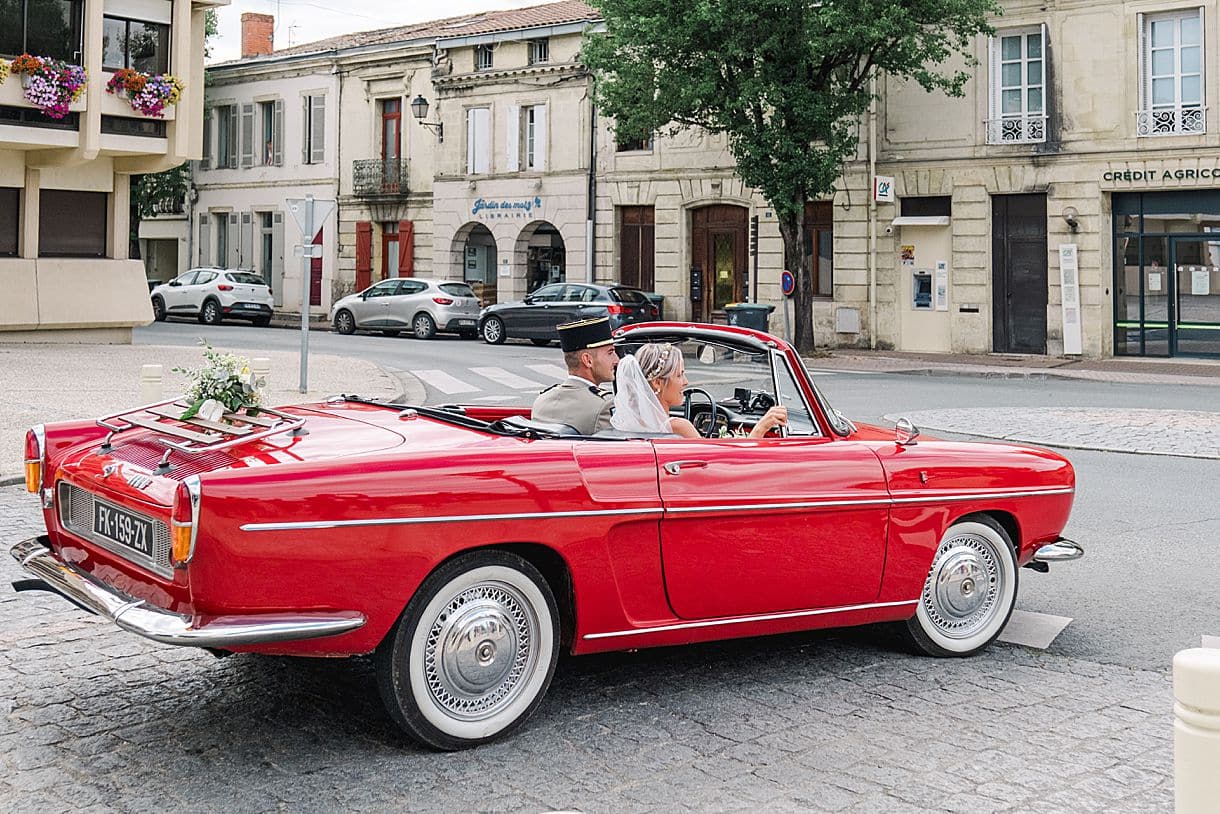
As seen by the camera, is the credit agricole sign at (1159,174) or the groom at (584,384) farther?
the credit agricole sign at (1159,174)

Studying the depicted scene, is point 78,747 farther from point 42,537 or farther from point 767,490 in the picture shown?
point 767,490

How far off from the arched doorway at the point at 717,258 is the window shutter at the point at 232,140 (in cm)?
1836

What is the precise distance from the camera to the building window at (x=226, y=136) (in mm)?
45344

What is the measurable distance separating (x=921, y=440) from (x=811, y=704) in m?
1.42

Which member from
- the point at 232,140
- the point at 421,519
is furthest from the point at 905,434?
the point at 232,140

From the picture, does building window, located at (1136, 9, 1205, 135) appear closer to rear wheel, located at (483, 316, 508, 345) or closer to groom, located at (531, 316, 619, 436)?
rear wheel, located at (483, 316, 508, 345)

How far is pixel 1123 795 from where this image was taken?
4.22 m

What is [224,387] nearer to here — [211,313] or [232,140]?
[211,313]

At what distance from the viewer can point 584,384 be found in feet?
18.9

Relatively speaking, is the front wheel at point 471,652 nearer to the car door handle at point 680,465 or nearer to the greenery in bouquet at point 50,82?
the car door handle at point 680,465

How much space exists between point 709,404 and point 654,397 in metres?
0.68

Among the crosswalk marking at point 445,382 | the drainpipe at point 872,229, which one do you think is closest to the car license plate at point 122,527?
the crosswalk marking at point 445,382

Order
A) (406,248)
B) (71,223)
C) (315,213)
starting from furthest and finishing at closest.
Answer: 1. (406,248)
2. (71,223)
3. (315,213)

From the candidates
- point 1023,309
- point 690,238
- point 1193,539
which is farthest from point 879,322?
point 1193,539
